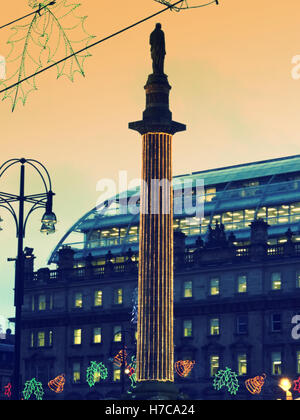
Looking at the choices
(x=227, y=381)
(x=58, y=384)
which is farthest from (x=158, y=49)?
(x=58, y=384)

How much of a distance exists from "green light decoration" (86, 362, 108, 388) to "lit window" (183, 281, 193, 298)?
1375 centimetres

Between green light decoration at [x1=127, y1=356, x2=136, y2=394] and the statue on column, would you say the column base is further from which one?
green light decoration at [x1=127, y1=356, x2=136, y2=394]

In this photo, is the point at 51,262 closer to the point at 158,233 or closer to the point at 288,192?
the point at 288,192

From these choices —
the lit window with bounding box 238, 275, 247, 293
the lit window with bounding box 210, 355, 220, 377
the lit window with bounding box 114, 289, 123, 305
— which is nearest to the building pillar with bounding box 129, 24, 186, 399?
the lit window with bounding box 210, 355, 220, 377

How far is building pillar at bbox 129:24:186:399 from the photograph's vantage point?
8944cm

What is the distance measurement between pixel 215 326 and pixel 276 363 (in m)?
9.46

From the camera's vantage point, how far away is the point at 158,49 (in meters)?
91.4

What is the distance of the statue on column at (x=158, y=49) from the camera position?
298 ft

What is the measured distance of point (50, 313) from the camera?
13838 centimetres

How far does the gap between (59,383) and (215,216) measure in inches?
1117

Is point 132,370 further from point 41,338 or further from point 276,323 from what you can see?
point 276,323

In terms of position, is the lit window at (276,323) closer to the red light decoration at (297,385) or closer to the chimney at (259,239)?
the chimney at (259,239)

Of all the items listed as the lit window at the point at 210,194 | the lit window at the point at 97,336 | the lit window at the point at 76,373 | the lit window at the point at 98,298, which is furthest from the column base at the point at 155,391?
the lit window at the point at 210,194

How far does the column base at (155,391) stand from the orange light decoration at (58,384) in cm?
4645
